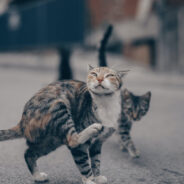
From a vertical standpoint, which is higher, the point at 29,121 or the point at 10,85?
the point at 29,121

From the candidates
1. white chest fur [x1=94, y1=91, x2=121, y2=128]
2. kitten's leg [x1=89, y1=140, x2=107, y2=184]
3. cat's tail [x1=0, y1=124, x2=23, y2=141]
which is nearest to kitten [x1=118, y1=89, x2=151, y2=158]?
kitten's leg [x1=89, y1=140, x2=107, y2=184]

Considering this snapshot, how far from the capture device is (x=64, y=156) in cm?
400

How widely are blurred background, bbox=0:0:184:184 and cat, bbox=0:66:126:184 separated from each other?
0.73 feet

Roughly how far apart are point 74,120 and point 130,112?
1.10 meters

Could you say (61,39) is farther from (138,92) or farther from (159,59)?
(138,92)

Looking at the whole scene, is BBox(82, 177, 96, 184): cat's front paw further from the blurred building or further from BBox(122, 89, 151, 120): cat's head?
the blurred building

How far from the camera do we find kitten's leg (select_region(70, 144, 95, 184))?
2918mm

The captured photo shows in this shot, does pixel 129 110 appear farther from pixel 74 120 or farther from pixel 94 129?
pixel 94 129

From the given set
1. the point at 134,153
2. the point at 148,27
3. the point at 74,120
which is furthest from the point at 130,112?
the point at 148,27

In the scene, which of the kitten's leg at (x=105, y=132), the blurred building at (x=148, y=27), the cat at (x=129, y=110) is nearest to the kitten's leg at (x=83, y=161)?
the kitten's leg at (x=105, y=132)

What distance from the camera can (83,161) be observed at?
2.94 meters

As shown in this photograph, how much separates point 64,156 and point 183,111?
3.46 m

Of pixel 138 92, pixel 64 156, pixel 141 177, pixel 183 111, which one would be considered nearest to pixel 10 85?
pixel 138 92

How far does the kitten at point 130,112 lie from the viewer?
402 centimetres
